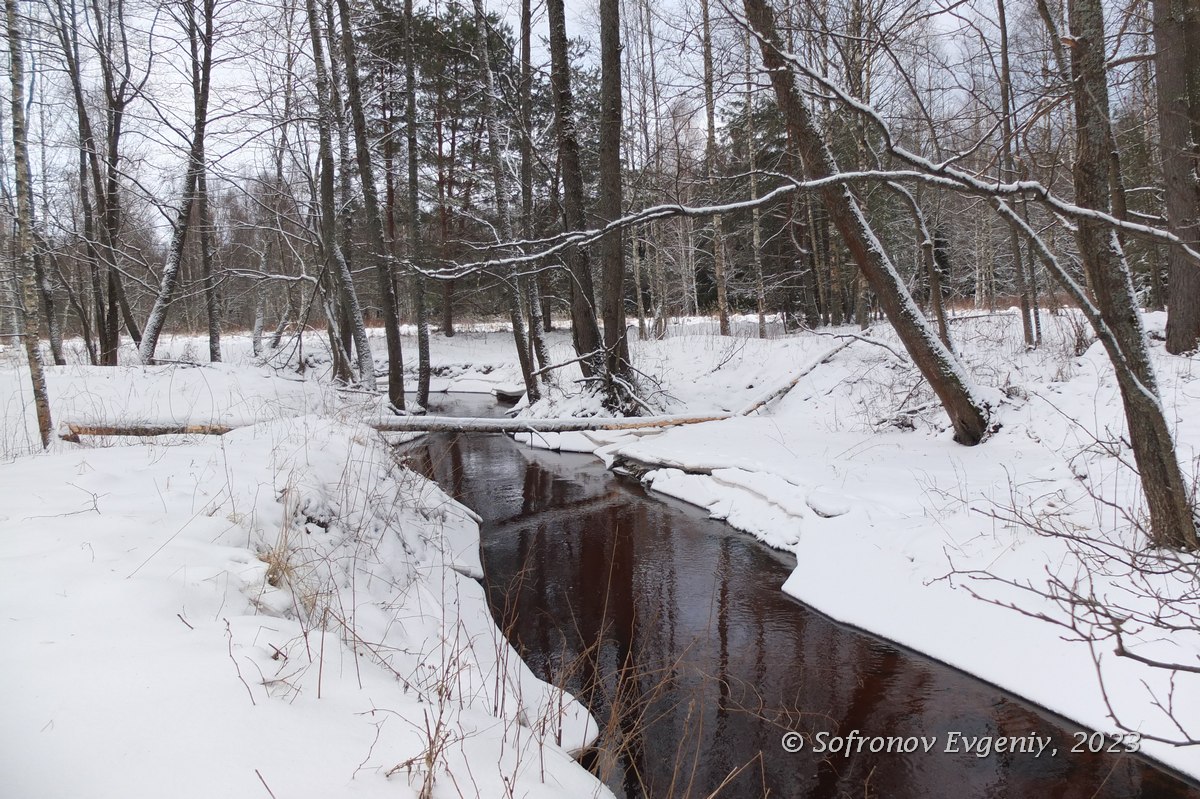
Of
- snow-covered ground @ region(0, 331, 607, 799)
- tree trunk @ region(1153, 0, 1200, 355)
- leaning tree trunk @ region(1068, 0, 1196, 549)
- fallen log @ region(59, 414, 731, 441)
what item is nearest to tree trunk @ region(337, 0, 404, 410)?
fallen log @ region(59, 414, 731, 441)

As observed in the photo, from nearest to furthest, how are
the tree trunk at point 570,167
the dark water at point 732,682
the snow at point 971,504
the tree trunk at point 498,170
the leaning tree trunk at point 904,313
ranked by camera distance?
the dark water at point 732,682, the snow at point 971,504, the leaning tree trunk at point 904,313, the tree trunk at point 570,167, the tree trunk at point 498,170

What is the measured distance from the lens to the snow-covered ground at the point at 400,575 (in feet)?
6.43

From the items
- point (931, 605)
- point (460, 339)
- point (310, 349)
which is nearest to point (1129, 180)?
point (931, 605)

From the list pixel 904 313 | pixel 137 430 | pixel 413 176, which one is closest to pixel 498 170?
pixel 413 176

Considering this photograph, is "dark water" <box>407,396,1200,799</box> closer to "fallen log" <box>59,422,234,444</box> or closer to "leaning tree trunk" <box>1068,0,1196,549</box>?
"leaning tree trunk" <box>1068,0,1196,549</box>

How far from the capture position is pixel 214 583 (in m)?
2.75

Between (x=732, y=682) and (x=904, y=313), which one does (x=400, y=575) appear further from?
(x=904, y=313)

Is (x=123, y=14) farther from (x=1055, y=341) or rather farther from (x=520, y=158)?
(x=1055, y=341)

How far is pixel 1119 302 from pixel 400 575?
4968 millimetres

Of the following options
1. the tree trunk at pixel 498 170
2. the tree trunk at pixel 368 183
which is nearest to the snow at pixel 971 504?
the tree trunk at pixel 498 170

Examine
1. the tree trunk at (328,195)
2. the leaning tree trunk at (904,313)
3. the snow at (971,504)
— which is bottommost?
the snow at (971,504)

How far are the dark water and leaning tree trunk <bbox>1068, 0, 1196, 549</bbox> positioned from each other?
4.63 feet

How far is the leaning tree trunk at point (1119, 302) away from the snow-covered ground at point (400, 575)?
27 cm

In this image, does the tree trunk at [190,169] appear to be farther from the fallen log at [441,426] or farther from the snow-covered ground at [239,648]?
the snow-covered ground at [239,648]
